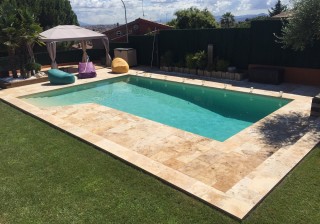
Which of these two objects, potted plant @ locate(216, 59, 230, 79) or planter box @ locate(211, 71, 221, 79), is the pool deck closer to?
potted plant @ locate(216, 59, 230, 79)

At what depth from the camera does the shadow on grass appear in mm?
8812

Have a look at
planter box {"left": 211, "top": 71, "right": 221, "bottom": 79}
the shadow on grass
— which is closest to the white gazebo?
planter box {"left": 211, "top": 71, "right": 221, "bottom": 79}

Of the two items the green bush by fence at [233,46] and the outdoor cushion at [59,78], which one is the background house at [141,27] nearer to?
the green bush by fence at [233,46]

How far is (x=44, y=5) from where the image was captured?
33.5 m

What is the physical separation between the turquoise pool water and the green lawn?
4174mm

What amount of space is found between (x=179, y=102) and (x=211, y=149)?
277 inches

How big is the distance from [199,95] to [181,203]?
10.6 m

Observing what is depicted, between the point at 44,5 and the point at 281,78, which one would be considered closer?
the point at 281,78

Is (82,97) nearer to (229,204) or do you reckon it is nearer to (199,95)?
(199,95)

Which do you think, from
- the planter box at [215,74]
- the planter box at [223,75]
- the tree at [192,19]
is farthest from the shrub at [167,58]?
the tree at [192,19]

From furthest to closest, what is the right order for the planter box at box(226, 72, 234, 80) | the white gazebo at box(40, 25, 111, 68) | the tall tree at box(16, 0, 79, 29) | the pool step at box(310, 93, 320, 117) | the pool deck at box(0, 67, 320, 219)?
the tall tree at box(16, 0, 79, 29) → the white gazebo at box(40, 25, 111, 68) → the planter box at box(226, 72, 234, 80) → the pool step at box(310, 93, 320, 117) → the pool deck at box(0, 67, 320, 219)

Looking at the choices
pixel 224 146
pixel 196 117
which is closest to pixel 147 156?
pixel 224 146

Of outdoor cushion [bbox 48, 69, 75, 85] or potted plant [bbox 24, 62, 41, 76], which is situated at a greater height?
potted plant [bbox 24, 62, 41, 76]

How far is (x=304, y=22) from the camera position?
998 centimetres
